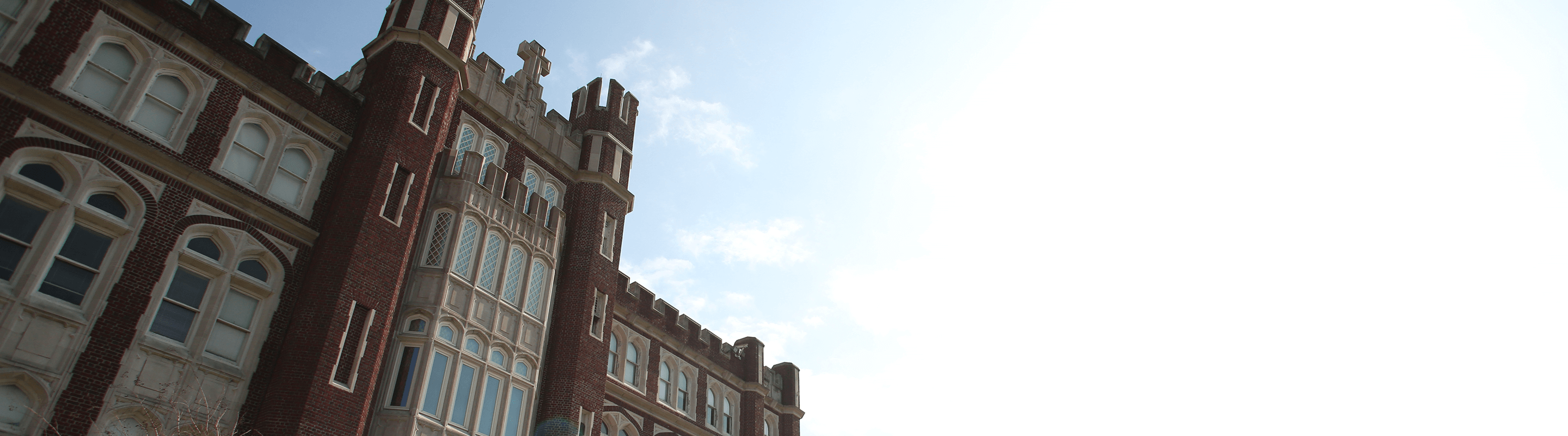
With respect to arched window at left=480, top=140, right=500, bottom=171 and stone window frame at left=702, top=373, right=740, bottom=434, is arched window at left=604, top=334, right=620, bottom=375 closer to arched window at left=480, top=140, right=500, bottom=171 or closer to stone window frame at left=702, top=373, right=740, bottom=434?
stone window frame at left=702, top=373, right=740, bottom=434

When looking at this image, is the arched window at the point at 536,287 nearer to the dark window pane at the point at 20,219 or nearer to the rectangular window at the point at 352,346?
the rectangular window at the point at 352,346

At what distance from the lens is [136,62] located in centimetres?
1614

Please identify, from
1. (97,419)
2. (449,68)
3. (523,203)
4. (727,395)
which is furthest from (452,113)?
(727,395)

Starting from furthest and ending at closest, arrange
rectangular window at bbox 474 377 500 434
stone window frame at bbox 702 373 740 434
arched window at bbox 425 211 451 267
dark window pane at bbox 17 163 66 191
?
1. stone window frame at bbox 702 373 740 434
2. arched window at bbox 425 211 451 267
3. rectangular window at bbox 474 377 500 434
4. dark window pane at bbox 17 163 66 191

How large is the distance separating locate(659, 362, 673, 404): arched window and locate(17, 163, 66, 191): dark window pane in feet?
58.0

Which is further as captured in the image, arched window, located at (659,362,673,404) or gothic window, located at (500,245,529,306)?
arched window, located at (659,362,673,404)

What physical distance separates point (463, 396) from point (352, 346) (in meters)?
2.93

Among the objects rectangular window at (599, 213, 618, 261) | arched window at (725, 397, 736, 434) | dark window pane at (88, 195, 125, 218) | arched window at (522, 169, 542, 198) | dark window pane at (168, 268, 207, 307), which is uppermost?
arched window at (522, 169, 542, 198)

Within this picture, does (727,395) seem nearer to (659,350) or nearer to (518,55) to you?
(659,350)

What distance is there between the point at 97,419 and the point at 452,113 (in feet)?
33.8

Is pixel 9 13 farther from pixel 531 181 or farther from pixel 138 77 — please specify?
pixel 531 181

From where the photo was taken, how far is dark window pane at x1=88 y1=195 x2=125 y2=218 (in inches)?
581

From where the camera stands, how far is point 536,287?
22.1 m

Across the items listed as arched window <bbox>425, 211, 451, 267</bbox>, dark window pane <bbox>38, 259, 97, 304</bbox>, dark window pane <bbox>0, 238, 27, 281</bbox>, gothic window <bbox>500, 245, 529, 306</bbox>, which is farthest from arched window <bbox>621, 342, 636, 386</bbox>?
dark window pane <bbox>0, 238, 27, 281</bbox>
